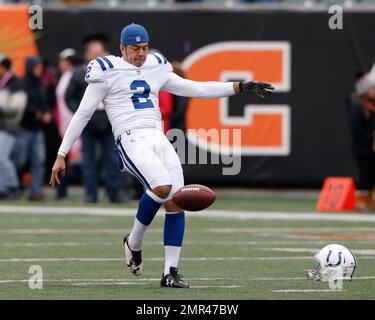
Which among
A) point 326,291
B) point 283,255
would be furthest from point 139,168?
point 283,255

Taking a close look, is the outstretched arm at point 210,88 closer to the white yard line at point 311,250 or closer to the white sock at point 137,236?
the white sock at point 137,236

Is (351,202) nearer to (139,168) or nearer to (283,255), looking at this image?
(283,255)

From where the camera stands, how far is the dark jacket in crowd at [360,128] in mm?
17359

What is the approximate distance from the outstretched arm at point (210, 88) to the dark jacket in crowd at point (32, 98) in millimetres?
8628

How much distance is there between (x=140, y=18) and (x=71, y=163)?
2422 mm

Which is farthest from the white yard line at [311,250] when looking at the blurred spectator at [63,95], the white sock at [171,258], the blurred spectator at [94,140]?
the blurred spectator at [63,95]

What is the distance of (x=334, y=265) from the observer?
953 cm

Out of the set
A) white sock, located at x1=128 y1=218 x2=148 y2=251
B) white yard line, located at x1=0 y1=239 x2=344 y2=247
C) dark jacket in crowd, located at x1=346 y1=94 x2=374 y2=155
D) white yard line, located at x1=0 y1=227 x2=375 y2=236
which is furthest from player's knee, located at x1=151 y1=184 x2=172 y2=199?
dark jacket in crowd, located at x1=346 y1=94 x2=374 y2=155

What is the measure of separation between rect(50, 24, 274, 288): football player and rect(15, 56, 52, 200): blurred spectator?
8699 millimetres

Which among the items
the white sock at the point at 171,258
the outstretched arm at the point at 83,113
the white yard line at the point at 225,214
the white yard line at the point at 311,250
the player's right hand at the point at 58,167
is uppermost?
the outstretched arm at the point at 83,113

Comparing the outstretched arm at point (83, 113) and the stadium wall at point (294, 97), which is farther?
the stadium wall at point (294, 97)

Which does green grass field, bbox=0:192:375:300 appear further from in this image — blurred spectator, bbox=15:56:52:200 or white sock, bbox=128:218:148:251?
blurred spectator, bbox=15:56:52:200

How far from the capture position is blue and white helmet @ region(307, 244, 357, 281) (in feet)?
31.2

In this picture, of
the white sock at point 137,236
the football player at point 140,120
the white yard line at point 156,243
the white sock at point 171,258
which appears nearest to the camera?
the white sock at point 171,258
